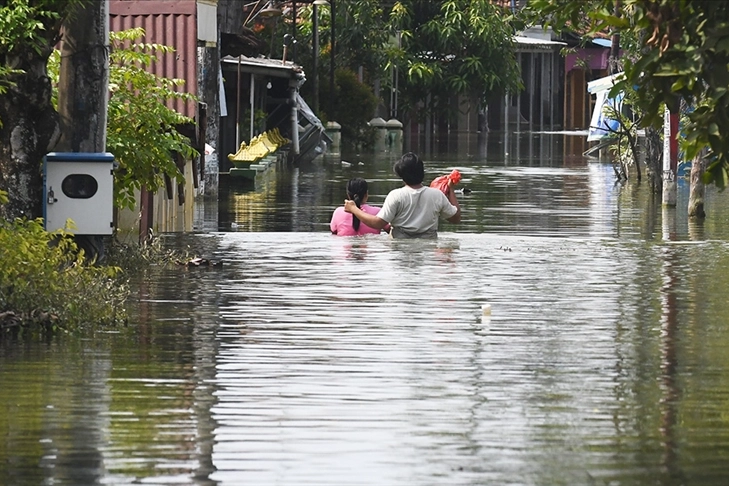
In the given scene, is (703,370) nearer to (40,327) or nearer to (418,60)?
(40,327)

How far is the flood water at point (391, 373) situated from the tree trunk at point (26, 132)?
104 centimetres

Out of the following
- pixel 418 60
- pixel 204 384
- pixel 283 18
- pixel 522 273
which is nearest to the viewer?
pixel 204 384

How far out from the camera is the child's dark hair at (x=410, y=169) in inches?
615

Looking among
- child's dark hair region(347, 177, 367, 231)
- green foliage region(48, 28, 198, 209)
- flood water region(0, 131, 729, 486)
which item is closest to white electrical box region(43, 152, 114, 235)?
flood water region(0, 131, 729, 486)

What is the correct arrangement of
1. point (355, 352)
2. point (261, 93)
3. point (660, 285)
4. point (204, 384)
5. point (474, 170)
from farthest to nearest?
point (261, 93) < point (474, 170) < point (660, 285) < point (355, 352) < point (204, 384)

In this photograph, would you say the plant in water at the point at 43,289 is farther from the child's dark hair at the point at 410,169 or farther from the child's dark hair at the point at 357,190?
the child's dark hair at the point at 357,190

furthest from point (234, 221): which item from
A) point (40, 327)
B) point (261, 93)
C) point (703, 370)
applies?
point (261, 93)

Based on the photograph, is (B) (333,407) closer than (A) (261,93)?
Yes

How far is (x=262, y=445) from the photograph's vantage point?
7336 mm

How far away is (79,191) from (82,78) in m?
0.96

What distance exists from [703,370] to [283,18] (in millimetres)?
38887

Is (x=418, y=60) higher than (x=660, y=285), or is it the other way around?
(x=418, y=60)

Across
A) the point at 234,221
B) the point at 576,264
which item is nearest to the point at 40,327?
the point at 576,264

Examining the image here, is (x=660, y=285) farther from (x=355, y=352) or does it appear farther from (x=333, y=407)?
(x=333, y=407)
